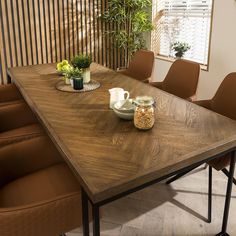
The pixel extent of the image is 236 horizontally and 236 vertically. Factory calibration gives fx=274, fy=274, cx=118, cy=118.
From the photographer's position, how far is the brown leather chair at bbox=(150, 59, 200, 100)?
274 cm

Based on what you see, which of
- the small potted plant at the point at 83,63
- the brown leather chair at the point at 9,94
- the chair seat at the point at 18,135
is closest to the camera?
the chair seat at the point at 18,135

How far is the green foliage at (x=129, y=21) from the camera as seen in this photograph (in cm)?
463

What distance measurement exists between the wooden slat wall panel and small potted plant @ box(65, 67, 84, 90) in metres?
2.44

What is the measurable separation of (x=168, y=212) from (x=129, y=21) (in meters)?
3.93

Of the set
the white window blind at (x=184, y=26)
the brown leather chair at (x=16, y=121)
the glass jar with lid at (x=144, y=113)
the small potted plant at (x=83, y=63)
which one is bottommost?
the brown leather chair at (x=16, y=121)

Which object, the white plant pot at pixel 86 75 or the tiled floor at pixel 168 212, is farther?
the white plant pot at pixel 86 75

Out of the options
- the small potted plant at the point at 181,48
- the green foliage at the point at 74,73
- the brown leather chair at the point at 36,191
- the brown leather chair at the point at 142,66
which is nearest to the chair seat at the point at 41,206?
the brown leather chair at the point at 36,191

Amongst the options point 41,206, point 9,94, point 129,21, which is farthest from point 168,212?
point 129,21

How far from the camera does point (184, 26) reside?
14.4 ft

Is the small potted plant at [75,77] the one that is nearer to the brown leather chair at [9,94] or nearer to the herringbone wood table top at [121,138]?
the herringbone wood table top at [121,138]

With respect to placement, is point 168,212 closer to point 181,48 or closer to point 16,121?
point 16,121

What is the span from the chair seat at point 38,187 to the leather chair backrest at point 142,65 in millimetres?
2112

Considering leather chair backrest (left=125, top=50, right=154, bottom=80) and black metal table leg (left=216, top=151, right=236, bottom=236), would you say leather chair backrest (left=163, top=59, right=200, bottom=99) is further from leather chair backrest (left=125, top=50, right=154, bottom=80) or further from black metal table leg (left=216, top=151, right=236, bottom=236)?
black metal table leg (left=216, top=151, right=236, bottom=236)

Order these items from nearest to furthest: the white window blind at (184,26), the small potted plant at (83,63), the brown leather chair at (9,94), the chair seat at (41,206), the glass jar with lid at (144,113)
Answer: the chair seat at (41,206)
the glass jar with lid at (144,113)
the small potted plant at (83,63)
the brown leather chair at (9,94)
the white window blind at (184,26)
